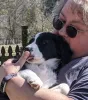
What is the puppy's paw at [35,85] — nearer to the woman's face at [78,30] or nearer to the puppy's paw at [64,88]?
the puppy's paw at [64,88]

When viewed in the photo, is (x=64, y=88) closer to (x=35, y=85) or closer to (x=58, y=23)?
(x=35, y=85)

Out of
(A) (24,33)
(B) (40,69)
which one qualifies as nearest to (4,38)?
(A) (24,33)

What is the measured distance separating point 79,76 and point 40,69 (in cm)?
37

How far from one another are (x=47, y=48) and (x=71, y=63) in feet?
0.84

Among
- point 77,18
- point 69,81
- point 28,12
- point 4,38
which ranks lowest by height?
point 4,38

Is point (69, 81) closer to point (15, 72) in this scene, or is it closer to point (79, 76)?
point (79, 76)

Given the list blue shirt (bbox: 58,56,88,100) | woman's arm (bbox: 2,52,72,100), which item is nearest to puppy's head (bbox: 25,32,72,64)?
blue shirt (bbox: 58,56,88,100)

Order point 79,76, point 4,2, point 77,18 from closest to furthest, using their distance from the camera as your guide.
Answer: point 79,76, point 77,18, point 4,2

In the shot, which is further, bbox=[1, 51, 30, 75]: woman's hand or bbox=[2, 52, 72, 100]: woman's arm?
bbox=[1, 51, 30, 75]: woman's hand

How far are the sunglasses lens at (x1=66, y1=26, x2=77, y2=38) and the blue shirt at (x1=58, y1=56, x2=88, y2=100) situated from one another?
0.45 ft

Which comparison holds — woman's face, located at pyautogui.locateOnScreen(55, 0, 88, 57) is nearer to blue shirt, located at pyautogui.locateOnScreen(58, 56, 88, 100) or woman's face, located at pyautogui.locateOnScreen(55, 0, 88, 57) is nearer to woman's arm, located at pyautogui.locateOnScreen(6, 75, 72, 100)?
blue shirt, located at pyautogui.locateOnScreen(58, 56, 88, 100)

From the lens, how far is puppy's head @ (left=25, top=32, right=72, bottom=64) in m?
2.13

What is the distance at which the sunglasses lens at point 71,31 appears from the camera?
6.63ft

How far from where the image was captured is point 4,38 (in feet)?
45.3
